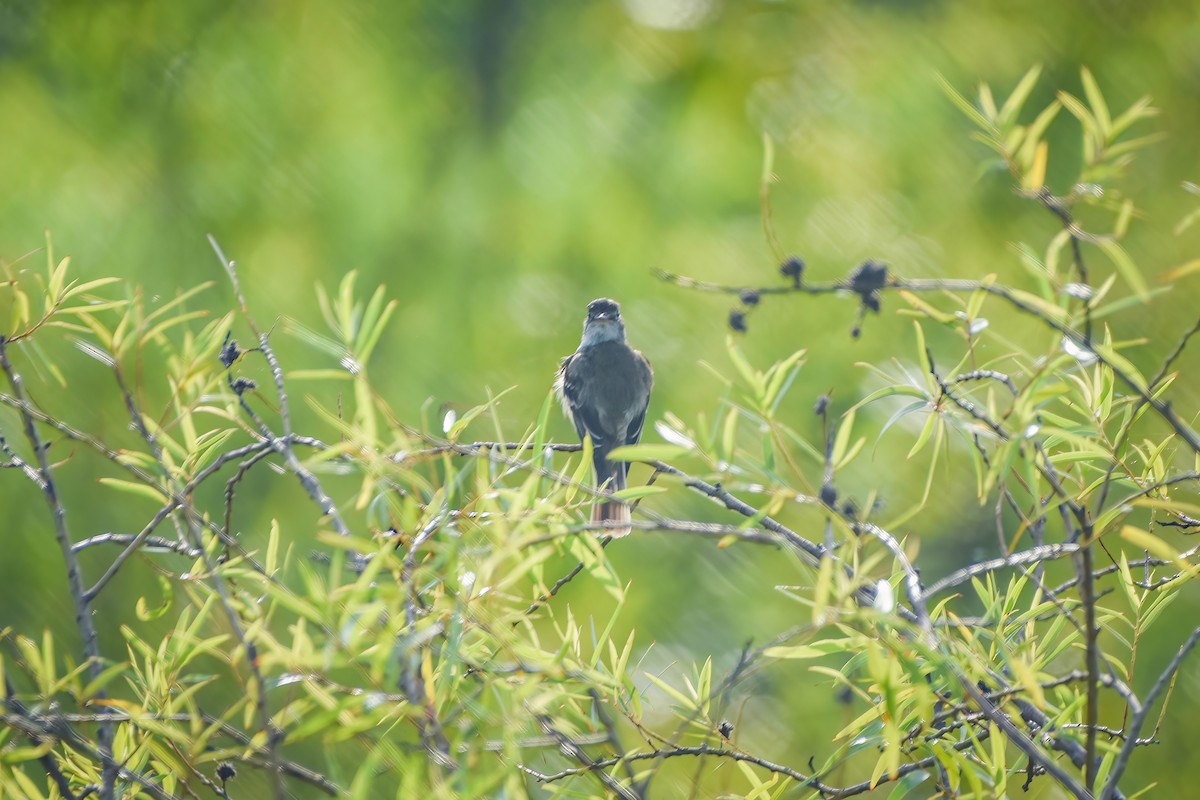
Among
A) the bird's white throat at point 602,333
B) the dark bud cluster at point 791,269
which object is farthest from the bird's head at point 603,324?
the dark bud cluster at point 791,269

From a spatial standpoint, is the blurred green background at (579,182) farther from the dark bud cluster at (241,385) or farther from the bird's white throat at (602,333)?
the dark bud cluster at (241,385)

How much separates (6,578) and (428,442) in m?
5.67

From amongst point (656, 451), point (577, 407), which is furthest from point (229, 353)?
point (577, 407)

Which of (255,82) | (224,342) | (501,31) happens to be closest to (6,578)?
(255,82)

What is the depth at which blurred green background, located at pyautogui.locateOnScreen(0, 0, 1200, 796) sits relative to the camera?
18.0 feet

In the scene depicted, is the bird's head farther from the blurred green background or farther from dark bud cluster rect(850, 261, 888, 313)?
dark bud cluster rect(850, 261, 888, 313)

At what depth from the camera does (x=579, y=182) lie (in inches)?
249

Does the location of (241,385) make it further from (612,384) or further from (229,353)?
(612,384)

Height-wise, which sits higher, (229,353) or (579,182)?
(229,353)

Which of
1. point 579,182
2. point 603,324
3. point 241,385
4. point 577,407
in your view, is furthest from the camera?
point 579,182

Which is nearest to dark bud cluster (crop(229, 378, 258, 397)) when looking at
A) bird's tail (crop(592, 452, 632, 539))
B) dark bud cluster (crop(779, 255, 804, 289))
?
dark bud cluster (crop(779, 255, 804, 289))

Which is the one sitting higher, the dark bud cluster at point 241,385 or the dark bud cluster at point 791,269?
the dark bud cluster at point 791,269

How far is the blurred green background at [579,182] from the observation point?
216 inches

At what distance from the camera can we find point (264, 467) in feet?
18.1
